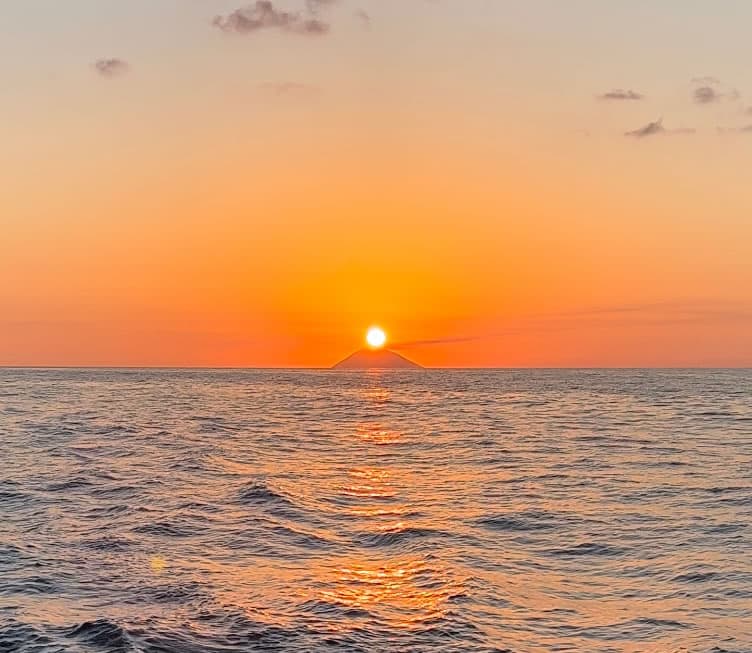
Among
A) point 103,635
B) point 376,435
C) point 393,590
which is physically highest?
point 103,635

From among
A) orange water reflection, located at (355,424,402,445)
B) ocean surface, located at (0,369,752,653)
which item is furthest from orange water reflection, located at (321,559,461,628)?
orange water reflection, located at (355,424,402,445)

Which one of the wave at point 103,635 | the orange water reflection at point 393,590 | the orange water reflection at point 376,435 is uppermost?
the wave at point 103,635

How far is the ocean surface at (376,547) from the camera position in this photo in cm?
1441

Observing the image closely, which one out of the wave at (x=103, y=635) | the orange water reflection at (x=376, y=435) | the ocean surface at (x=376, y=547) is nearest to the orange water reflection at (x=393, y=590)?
the ocean surface at (x=376, y=547)

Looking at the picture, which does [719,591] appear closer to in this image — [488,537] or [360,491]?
[488,537]

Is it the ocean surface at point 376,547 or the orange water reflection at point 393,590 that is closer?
the ocean surface at point 376,547

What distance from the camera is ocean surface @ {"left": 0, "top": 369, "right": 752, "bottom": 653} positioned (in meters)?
14.4

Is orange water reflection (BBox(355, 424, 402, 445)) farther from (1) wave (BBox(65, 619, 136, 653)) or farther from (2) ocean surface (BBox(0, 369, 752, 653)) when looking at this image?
(1) wave (BBox(65, 619, 136, 653))

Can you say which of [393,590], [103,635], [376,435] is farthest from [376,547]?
[376,435]

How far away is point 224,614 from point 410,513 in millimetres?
11461

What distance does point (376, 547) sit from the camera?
838 inches

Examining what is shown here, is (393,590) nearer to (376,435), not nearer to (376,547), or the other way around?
(376,547)

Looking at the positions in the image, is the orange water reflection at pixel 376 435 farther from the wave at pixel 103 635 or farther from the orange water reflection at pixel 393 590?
the wave at pixel 103 635

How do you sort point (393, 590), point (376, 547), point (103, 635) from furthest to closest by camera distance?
point (376, 547)
point (393, 590)
point (103, 635)
